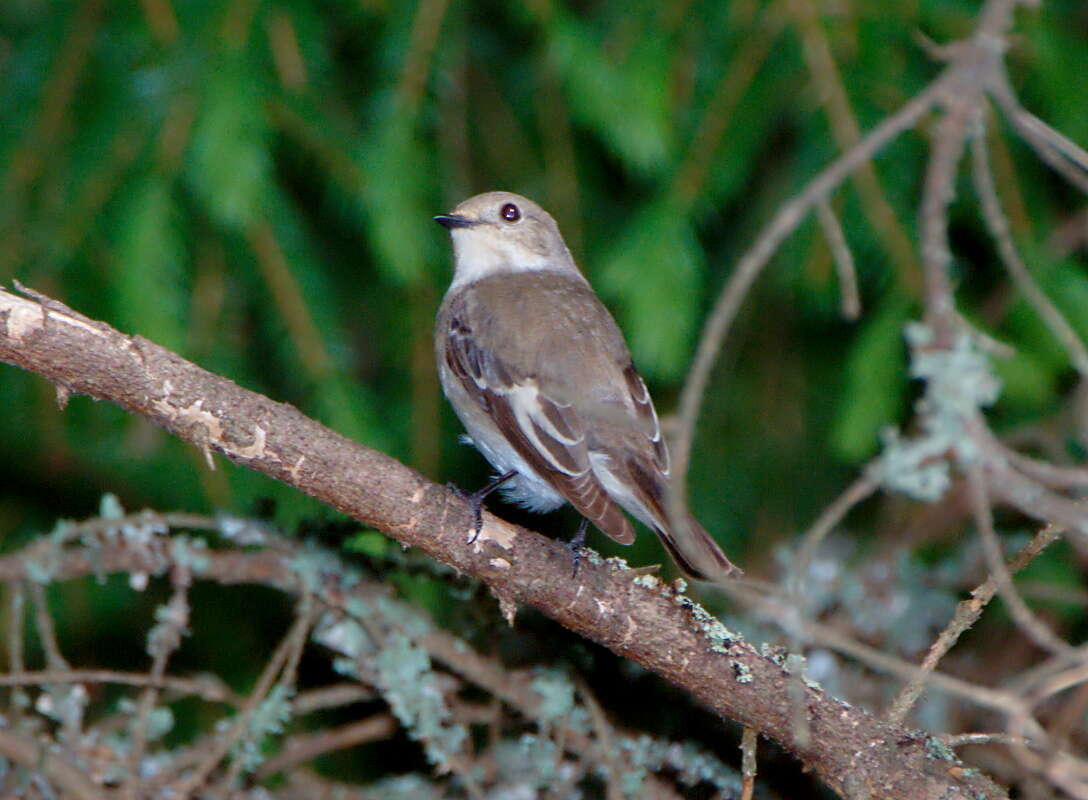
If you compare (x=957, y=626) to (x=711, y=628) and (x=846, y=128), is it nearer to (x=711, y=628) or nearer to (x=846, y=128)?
(x=711, y=628)

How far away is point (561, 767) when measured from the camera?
3.39 metres

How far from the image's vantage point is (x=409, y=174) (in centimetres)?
383

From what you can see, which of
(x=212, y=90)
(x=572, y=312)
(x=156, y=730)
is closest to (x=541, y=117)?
(x=572, y=312)

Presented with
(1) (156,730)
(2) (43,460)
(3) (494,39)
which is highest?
(3) (494,39)

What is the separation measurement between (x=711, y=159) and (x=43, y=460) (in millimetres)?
2582

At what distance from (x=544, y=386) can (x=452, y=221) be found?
2.72 feet

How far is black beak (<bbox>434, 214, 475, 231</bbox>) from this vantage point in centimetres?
421

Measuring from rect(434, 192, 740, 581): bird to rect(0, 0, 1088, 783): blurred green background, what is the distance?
0.15m

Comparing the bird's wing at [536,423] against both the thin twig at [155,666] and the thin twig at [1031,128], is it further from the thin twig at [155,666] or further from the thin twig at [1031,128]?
the thin twig at [1031,128]

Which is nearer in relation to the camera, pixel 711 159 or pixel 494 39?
pixel 711 159

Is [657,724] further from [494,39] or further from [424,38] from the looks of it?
[494,39]

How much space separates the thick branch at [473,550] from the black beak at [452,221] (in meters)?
1.59

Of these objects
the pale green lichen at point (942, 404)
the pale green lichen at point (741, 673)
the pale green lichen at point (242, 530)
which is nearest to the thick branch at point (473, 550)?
the pale green lichen at point (741, 673)

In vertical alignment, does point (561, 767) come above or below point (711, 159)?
below
